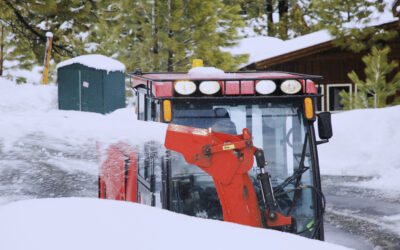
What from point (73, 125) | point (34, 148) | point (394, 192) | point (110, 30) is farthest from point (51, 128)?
point (110, 30)

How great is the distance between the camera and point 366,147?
521 inches

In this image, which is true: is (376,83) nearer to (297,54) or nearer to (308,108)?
(297,54)

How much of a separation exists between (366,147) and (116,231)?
11.9 metres

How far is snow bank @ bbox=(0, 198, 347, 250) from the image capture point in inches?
87.3

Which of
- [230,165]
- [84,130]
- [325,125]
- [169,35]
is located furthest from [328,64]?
[230,165]

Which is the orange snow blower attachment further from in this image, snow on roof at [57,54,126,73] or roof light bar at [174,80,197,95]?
snow on roof at [57,54,126,73]

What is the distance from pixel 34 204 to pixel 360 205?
7.39m

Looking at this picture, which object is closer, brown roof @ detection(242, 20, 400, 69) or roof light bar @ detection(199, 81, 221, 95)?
roof light bar @ detection(199, 81, 221, 95)

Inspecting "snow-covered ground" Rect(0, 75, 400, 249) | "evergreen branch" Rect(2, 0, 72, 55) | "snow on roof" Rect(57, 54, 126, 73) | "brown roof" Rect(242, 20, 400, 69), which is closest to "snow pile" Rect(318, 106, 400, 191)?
"snow-covered ground" Rect(0, 75, 400, 249)

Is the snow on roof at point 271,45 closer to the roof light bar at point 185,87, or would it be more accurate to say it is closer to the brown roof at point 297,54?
the brown roof at point 297,54

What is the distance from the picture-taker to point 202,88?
13.5 feet

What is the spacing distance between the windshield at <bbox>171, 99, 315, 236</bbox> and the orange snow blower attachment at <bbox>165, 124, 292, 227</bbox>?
295 millimetres

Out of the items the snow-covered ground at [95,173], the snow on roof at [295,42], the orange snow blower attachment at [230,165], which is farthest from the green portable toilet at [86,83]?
the orange snow blower attachment at [230,165]

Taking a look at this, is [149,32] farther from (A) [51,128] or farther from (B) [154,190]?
(B) [154,190]
